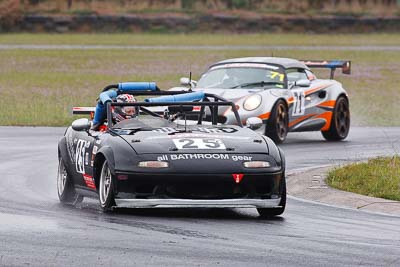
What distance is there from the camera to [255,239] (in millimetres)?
10328

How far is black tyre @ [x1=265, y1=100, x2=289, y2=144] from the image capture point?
2075 cm

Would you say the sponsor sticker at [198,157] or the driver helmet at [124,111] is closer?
the sponsor sticker at [198,157]

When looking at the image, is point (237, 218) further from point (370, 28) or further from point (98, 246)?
point (370, 28)

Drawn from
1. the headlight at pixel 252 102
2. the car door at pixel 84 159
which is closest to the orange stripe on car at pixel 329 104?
the headlight at pixel 252 102

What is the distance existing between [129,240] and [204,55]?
39.7m

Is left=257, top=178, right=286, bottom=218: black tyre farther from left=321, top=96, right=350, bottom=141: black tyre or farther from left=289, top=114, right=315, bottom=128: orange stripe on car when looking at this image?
left=321, top=96, right=350, bottom=141: black tyre

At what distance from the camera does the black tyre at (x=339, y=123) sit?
22359mm

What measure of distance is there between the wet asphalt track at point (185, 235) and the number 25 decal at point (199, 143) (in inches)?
24.6

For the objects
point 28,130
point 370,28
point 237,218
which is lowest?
point 370,28

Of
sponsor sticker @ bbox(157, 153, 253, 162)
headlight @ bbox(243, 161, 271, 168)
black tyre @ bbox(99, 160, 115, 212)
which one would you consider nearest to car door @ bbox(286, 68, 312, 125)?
black tyre @ bbox(99, 160, 115, 212)

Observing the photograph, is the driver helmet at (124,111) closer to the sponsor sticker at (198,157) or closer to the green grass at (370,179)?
the sponsor sticker at (198,157)

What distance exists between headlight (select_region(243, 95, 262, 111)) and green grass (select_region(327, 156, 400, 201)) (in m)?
5.19

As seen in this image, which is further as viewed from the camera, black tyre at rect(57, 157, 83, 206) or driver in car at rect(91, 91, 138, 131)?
black tyre at rect(57, 157, 83, 206)

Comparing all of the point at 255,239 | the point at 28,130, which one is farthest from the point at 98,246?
the point at 28,130
